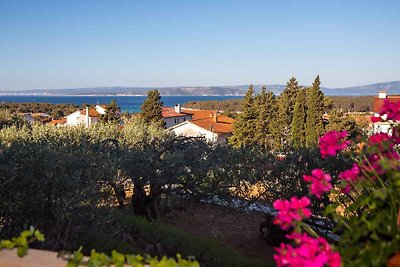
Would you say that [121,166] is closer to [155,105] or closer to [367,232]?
[367,232]

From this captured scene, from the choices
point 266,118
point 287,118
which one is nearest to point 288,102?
A: point 287,118

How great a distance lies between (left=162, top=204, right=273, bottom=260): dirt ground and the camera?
264 inches

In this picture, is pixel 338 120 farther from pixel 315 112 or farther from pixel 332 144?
pixel 332 144

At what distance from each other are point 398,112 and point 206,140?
7285 mm

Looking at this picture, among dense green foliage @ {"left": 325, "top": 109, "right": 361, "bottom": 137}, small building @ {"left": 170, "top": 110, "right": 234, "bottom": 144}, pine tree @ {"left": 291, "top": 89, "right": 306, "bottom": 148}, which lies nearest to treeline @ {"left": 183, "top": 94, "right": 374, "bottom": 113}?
small building @ {"left": 170, "top": 110, "right": 234, "bottom": 144}

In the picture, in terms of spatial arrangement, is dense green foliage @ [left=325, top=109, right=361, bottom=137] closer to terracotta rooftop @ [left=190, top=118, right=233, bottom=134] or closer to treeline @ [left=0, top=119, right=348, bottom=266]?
terracotta rooftop @ [left=190, top=118, right=233, bottom=134]

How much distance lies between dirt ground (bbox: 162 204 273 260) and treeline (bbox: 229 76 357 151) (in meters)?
22.1

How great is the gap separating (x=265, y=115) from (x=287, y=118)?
2409 mm

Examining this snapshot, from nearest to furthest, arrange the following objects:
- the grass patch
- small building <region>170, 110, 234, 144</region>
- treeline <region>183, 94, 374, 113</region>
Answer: the grass patch < small building <region>170, 110, 234, 144</region> < treeline <region>183, 94, 374, 113</region>

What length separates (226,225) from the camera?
25.7 feet

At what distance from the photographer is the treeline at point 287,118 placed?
3478 centimetres

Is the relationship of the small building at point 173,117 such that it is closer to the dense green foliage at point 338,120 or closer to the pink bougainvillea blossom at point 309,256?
the dense green foliage at point 338,120

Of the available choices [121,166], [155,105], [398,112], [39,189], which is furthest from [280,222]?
[155,105]

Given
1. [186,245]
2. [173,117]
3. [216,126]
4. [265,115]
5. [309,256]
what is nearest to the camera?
[309,256]
